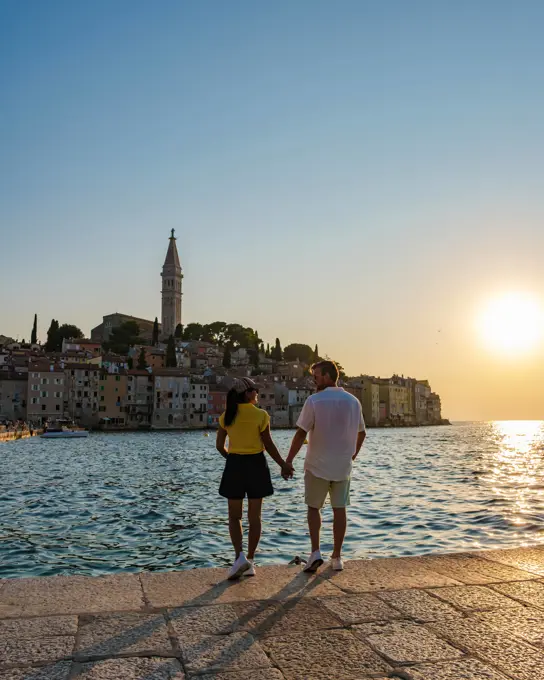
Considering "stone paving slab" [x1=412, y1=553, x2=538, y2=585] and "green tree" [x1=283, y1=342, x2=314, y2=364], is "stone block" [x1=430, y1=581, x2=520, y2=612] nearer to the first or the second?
"stone paving slab" [x1=412, y1=553, x2=538, y2=585]

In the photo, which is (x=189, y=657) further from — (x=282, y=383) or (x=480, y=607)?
(x=282, y=383)

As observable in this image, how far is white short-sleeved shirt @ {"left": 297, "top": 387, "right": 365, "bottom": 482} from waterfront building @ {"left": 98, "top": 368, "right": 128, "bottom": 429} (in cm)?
9233

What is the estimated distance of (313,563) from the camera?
5.28 meters

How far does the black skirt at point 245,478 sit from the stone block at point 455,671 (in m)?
2.41

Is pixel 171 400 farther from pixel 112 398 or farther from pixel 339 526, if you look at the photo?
pixel 339 526

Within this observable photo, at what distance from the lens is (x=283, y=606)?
4.16 m

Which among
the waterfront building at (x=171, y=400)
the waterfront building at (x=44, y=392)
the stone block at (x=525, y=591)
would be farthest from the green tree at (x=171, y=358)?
the stone block at (x=525, y=591)

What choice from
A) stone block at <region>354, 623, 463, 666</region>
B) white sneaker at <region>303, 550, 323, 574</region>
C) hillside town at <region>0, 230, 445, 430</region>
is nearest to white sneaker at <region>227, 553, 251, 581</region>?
white sneaker at <region>303, 550, 323, 574</region>

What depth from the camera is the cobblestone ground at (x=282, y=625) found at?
3.17m

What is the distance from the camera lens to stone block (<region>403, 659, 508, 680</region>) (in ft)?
10.0


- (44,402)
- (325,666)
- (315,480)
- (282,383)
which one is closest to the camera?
(325,666)

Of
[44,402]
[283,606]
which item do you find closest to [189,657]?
[283,606]

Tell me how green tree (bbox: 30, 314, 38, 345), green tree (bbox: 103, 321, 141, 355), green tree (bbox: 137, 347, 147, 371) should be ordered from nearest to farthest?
1. green tree (bbox: 137, 347, 147, 371)
2. green tree (bbox: 30, 314, 38, 345)
3. green tree (bbox: 103, 321, 141, 355)

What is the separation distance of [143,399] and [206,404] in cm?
1018
